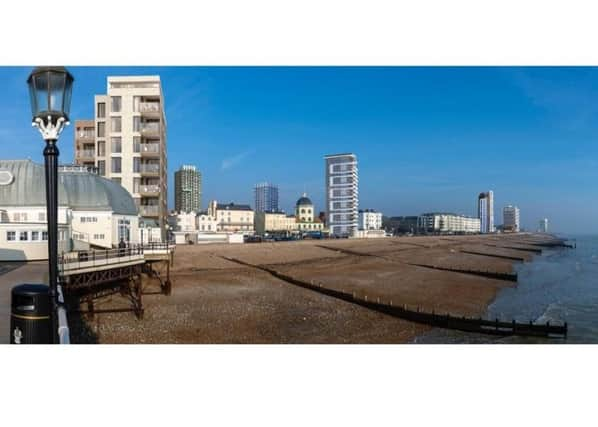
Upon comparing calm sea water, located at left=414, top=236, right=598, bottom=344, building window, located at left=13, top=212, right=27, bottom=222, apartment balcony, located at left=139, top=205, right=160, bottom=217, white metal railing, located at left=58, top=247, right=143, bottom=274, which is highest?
apartment balcony, located at left=139, top=205, right=160, bottom=217

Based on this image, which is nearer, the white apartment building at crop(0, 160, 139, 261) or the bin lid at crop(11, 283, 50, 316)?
the bin lid at crop(11, 283, 50, 316)

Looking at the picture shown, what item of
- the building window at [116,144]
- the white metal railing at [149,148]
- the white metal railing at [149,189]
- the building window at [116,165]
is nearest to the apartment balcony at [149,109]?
the white metal railing at [149,148]

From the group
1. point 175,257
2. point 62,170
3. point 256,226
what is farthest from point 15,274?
point 256,226

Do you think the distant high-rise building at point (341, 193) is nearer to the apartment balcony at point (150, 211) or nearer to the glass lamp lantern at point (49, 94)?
the apartment balcony at point (150, 211)

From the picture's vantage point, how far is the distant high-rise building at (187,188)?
521 feet

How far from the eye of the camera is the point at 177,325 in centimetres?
1517

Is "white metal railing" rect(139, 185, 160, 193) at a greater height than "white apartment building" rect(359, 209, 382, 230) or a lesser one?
greater

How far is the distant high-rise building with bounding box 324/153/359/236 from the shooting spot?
123062mm

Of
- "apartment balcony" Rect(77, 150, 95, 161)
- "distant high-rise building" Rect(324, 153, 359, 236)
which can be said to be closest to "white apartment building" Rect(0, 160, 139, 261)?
"apartment balcony" Rect(77, 150, 95, 161)

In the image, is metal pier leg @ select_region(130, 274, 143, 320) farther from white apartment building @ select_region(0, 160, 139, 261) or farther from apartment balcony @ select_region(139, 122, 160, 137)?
apartment balcony @ select_region(139, 122, 160, 137)

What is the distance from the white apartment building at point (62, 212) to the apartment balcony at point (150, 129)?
437 inches

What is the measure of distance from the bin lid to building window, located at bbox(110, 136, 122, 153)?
3879 cm

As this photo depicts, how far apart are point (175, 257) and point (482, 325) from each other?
2820 centimetres

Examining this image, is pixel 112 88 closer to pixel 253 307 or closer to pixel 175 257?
pixel 175 257
